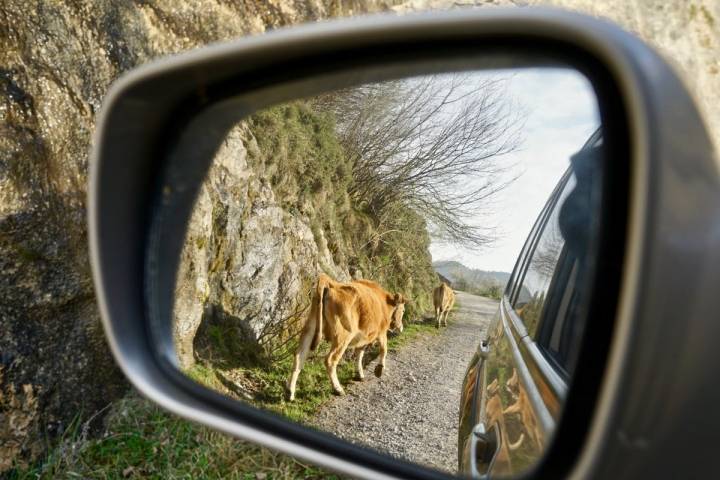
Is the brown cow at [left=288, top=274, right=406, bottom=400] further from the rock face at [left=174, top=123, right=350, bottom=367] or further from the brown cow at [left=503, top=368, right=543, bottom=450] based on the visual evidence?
the brown cow at [left=503, top=368, right=543, bottom=450]

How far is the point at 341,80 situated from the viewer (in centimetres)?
153

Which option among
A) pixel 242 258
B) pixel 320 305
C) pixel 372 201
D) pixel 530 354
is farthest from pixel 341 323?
pixel 242 258

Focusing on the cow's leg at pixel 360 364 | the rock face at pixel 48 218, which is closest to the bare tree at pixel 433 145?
the cow's leg at pixel 360 364

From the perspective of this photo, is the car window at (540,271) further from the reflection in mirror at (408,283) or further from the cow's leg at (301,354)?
the cow's leg at (301,354)

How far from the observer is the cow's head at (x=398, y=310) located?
1.54 metres

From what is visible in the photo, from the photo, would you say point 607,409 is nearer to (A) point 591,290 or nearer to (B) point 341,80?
(A) point 591,290

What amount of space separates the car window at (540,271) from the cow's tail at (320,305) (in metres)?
0.54

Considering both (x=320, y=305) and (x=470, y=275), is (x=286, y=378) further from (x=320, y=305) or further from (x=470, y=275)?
(x=470, y=275)

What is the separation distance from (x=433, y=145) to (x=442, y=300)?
1.30 feet

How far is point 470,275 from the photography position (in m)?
1.48

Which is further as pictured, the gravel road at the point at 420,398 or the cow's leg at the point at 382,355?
the cow's leg at the point at 382,355

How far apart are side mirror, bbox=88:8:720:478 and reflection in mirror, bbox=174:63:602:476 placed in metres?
0.01

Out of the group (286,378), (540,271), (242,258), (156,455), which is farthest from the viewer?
(156,455)

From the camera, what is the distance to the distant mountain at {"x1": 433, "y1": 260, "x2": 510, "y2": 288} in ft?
4.72
